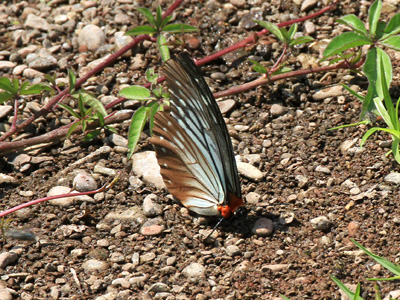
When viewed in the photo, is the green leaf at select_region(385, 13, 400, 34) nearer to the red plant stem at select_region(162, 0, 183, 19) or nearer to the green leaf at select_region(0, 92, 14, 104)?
the red plant stem at select_region(162, 0, 183, 19)

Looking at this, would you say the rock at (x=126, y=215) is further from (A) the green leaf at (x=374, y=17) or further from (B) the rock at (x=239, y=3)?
(B) the rock at (x=239, y=3)

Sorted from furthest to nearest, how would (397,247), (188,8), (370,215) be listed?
(188,8) → (370,215) → (397,247)

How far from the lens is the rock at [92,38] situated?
16.4 feet

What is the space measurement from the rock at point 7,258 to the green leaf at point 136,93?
1.30m

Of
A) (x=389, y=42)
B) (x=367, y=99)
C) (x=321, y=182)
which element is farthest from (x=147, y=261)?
(x=389, y=42)

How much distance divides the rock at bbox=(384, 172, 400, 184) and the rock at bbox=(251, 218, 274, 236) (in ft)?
2.63

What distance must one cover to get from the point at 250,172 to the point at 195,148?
463 millimetres

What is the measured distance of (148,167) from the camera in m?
3.92

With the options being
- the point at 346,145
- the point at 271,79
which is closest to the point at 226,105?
the point at 271,79

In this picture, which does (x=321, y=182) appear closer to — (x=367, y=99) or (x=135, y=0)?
(x=367, y=99)

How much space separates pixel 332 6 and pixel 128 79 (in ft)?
6.00

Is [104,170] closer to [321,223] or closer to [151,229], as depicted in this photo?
[151,229]

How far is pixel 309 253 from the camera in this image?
3.24 metres

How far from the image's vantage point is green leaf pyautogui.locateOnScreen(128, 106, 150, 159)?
382 cm
